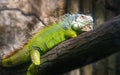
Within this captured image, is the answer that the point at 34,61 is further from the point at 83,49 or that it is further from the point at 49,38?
the point at 83,49

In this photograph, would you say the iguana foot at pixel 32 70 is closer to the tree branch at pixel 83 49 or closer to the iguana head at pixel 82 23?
the tree branch at pixel 83 49

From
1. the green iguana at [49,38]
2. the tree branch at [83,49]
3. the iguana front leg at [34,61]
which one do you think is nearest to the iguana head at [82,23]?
the green iguana at [49,38]

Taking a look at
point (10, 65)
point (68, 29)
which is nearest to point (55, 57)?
point (68, 29)

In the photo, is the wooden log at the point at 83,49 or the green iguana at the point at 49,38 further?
the green iguana at the point at 49,38

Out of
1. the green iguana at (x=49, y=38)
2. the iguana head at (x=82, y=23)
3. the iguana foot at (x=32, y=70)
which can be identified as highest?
the iguana head at (x=82, y=23)

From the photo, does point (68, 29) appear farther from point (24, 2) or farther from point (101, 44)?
point (24, 2)

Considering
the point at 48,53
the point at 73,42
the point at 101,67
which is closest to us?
the point at 73,42

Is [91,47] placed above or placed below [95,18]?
above
